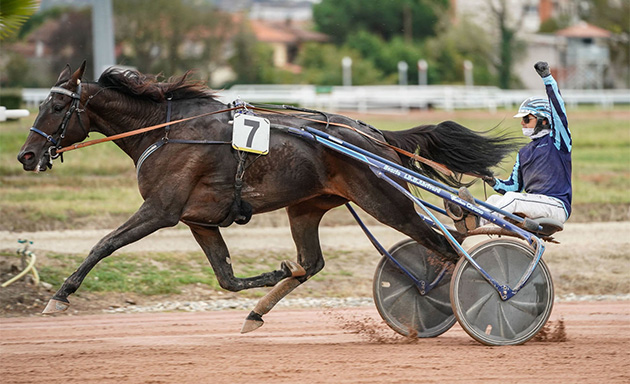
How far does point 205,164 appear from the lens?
271 inches

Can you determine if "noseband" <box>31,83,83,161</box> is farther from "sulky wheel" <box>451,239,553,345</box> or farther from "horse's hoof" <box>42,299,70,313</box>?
"sulky wheel" <box>451,239,553,345</box>

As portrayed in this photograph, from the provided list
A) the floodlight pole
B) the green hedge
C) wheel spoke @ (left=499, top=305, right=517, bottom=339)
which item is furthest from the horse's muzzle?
the green hedge

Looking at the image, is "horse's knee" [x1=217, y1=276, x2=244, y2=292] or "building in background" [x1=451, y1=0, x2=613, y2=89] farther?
"building in background" [x1=451, y1=0, x2=613, y2=89]

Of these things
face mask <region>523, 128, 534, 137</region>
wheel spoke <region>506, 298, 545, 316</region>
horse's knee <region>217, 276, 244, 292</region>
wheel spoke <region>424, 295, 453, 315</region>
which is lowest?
wheel spoke <region>424, 295, 453, 315</region>

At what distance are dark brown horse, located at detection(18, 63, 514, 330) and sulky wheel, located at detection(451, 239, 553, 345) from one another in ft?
1.69

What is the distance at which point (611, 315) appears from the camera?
8461 mm

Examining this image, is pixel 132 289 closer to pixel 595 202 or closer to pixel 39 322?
pixel 39 322

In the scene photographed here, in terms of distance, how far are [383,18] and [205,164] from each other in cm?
5565

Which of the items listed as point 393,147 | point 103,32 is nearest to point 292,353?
point 393,147

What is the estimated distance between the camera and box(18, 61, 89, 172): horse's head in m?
6.77

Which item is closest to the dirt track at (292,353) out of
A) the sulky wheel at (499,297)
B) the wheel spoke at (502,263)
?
the sulky wheel at (499,297)

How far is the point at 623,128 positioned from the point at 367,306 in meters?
18.2

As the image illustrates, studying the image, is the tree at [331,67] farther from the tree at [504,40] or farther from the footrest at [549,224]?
the footrest at [549,224]

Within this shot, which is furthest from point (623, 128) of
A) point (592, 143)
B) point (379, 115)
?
point (379, 115)
